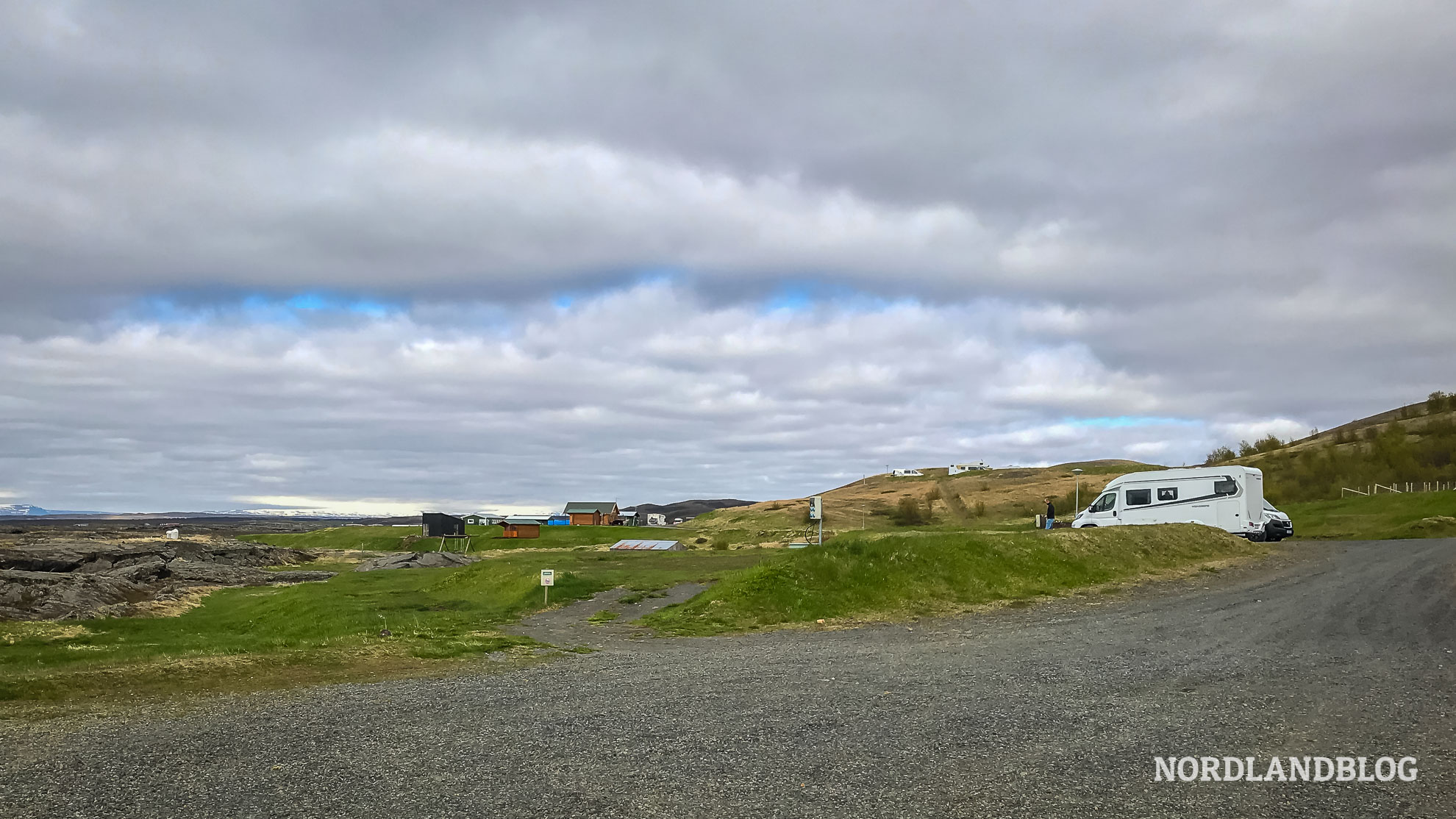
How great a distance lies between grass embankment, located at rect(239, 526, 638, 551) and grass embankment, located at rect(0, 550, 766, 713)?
44.6 m

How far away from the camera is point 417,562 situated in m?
67.0

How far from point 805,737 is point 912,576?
60.7 feet

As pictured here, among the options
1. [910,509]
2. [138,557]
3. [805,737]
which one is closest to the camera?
[805,737]

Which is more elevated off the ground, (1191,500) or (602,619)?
(1191,500)

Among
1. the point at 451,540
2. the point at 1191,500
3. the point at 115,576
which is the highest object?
the point at 1191,500

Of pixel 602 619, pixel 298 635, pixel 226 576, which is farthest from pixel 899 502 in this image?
pixel 298 635

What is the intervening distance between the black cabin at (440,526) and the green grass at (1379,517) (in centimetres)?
9565

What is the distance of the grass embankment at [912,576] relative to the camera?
84.0 feet

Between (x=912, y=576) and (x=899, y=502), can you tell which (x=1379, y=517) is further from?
(x=899, y=502)

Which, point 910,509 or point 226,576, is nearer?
point 226,576

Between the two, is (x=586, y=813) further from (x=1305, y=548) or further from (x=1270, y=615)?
(x=1305, y=548)

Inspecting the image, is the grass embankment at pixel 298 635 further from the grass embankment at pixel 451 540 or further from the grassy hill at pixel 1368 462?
the grassy hill at pixel 1368 462

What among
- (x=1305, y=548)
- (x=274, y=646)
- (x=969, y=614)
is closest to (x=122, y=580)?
(x=274, y=646)

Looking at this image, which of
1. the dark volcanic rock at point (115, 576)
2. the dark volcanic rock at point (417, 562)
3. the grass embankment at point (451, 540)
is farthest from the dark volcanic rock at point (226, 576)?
the grass embankment at point (451, 540)
